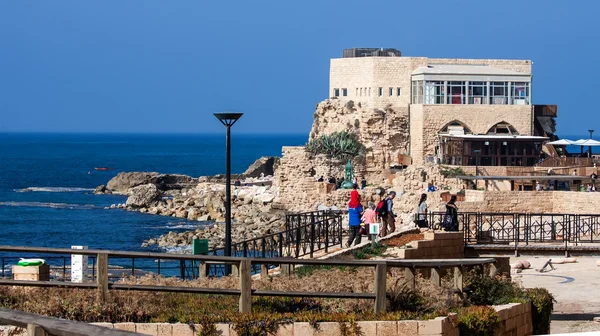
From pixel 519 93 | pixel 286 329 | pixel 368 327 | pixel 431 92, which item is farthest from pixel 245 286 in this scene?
pixel 519 93

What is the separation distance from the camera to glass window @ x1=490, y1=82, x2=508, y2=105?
61406 millimetres

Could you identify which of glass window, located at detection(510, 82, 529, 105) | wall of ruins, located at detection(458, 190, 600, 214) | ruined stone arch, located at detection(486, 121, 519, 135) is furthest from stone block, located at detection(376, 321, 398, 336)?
glass window, located at detection(510, 82, 529, 105)

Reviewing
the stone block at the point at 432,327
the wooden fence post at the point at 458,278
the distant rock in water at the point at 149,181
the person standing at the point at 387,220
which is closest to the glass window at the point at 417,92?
the distant rock in water at the point at 149,181

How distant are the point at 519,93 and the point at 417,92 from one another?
548cm

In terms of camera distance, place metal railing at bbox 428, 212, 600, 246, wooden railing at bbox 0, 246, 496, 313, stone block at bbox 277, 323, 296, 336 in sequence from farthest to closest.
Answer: metal railing at bbox 428, 212, 600, 246
stone block at bbox 277, 323, 296, 336
wooden railing at bbox 0, 246, 496, 313

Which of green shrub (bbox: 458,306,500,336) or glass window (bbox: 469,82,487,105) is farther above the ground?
glass window (bbox: 469,82,487,105)

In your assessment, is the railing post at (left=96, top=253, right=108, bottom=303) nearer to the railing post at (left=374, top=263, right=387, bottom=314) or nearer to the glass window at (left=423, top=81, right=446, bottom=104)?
the railing post at (left=374, top=263, right=387, bottom=314)

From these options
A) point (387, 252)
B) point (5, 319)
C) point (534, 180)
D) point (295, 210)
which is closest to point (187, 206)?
point (295, 210)

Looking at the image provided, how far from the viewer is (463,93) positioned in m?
61.1

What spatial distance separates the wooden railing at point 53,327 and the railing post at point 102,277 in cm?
471

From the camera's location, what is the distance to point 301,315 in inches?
484

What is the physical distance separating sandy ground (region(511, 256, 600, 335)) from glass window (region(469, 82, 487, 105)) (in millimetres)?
33568

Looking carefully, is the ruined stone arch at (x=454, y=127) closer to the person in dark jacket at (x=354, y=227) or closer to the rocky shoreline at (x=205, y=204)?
the rocky shoreline at (x=205, y=204)

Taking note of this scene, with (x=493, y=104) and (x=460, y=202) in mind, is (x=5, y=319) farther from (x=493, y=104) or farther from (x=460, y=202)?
(x=493, y=104)
